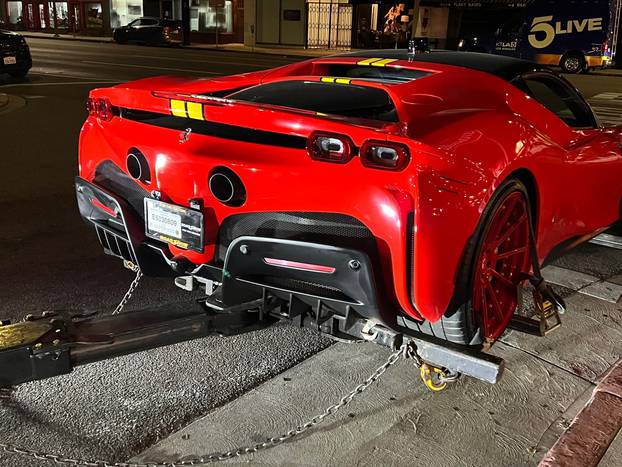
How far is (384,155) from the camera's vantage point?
248 cm

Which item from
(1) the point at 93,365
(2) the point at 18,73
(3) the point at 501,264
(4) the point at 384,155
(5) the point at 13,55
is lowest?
(1) the point at 93,365

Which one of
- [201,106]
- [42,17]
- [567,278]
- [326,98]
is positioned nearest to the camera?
[201,106]

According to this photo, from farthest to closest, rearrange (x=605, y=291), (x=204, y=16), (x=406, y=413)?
1. (x=204, y=16)
2. (x=605, y=291)
3. (x=406, y=413)

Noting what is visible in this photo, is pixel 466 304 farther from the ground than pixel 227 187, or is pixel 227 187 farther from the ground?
pixel 227 187

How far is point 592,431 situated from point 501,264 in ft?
2.89

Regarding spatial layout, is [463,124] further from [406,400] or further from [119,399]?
[119,399]

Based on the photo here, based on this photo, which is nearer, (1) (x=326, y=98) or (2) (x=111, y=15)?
(1) (x=326, y=98)

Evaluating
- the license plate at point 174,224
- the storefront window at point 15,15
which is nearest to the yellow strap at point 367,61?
the license plate at point 174,224

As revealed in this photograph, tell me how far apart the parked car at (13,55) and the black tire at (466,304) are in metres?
14.7

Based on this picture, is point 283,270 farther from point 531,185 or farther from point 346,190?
point 531,185

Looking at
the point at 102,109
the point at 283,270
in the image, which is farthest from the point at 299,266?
the point at 102,109

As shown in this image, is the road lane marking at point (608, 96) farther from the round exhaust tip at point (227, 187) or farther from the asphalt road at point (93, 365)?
the round exhaust tip at point (227, 187)

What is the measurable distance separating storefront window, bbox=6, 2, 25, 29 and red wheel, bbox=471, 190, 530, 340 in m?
48.7

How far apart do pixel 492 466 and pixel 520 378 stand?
808mm
